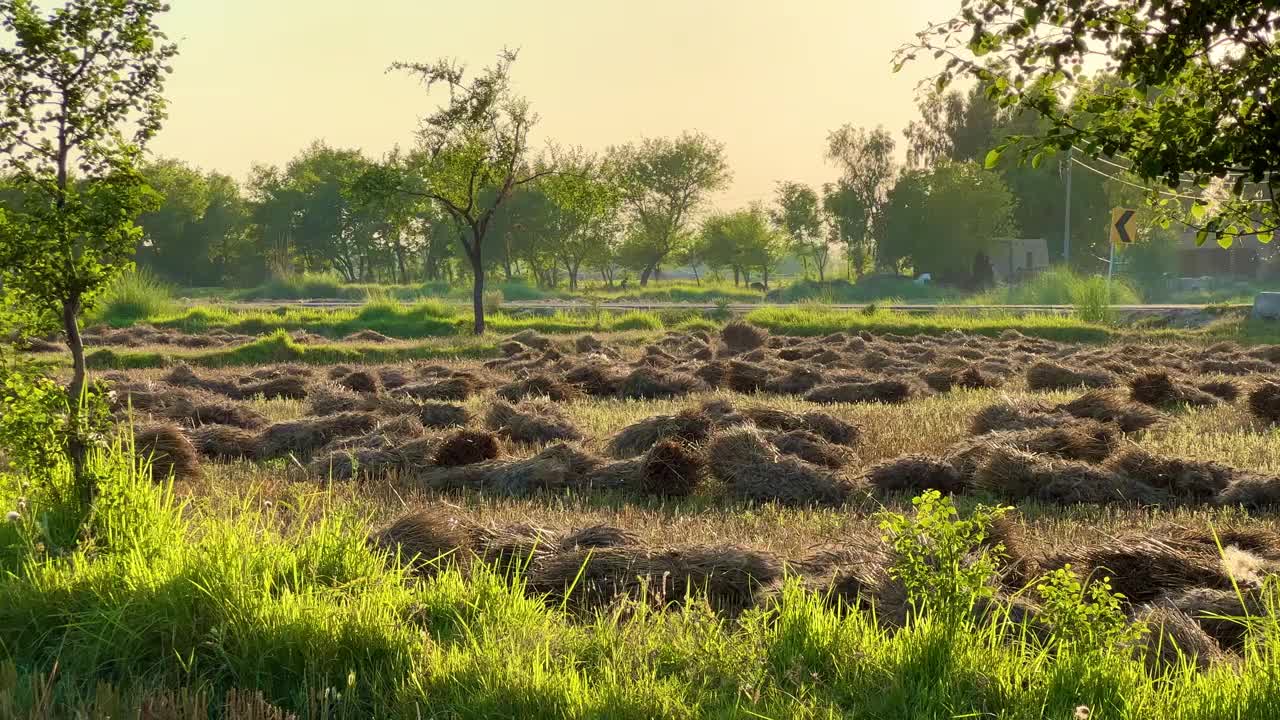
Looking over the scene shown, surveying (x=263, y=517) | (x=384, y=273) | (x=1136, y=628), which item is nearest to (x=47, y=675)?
(x=263, y=517)

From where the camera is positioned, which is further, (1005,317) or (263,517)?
(1005,317)

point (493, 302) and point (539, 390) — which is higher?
point (493, 302)

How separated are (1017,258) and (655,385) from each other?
63194 mm

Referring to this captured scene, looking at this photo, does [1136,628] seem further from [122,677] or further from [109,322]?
[109,322]

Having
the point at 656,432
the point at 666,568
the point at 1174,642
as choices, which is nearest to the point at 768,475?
the point at 656,432

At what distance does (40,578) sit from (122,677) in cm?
127

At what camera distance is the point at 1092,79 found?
4719 mm

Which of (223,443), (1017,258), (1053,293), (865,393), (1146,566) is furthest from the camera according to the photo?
(1017,258)

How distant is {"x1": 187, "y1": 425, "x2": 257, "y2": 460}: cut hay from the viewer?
39.6 feet

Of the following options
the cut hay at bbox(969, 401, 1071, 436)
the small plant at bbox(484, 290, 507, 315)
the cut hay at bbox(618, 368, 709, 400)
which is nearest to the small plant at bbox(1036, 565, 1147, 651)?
the cut hay at bbox(969, 401, 1071, 436)

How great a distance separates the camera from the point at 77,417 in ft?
23.6

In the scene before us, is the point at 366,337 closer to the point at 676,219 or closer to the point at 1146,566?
→ the point at 1146,566

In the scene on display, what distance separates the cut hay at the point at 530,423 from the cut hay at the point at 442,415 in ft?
1.15

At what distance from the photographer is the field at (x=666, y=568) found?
15.4ft
